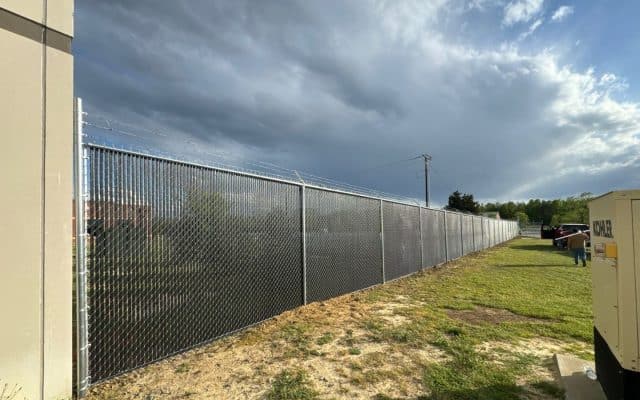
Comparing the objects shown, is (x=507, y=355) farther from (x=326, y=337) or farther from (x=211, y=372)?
(x=211, y=372)

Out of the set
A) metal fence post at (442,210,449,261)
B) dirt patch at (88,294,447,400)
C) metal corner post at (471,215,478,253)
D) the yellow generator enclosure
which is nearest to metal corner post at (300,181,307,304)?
dirt patch at (88,294,447,400)

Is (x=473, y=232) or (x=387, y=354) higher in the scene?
(x=473, y=232)

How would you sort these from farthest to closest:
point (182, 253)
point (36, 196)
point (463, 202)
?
point (463, 202), point (182, 253), point (36, 196)

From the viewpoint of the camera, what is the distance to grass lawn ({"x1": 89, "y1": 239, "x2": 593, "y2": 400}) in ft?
12.6

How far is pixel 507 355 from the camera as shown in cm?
486

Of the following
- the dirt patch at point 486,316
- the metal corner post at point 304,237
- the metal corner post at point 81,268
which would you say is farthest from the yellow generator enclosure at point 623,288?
the metal corner post at point 304,237

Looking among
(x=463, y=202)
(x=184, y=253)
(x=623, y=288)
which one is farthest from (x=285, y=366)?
(x=463, y=202)

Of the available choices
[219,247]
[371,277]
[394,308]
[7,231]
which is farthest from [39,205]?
[371,277]

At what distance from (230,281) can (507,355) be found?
3.80m

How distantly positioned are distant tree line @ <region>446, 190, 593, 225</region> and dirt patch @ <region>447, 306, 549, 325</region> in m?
55.0

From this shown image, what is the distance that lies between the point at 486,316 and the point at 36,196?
6.93 meters

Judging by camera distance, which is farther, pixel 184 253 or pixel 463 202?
pixel 463 202

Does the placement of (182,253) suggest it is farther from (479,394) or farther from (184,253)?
(479,394)

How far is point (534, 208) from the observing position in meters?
104
